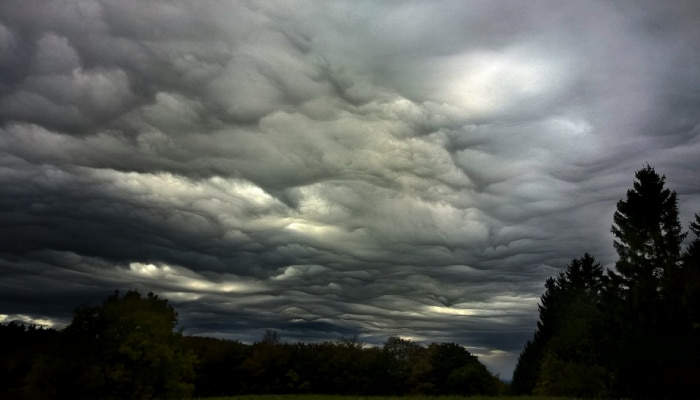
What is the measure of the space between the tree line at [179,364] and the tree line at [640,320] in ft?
47.3

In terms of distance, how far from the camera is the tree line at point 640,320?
52344 mm

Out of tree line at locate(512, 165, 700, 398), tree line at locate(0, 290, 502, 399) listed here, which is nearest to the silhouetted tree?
tree line at locate(0, 290, 502, 399)

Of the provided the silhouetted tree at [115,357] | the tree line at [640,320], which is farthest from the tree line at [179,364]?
the tree line at [640,320]

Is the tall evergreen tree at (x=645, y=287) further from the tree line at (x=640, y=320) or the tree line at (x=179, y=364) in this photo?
the tree line at (x=179, y=364)

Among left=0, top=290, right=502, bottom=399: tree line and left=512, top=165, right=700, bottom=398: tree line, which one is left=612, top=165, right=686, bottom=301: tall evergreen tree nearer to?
left=512, top=165, right=700, bottom=398: tree line

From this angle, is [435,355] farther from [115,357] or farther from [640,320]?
[115,357]

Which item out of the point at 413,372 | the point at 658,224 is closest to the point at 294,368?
the point at 413,372

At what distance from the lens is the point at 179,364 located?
61312mm

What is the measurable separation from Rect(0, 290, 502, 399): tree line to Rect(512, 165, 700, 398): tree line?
14420 millimetres

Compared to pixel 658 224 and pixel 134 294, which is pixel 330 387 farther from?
pixel 658 224

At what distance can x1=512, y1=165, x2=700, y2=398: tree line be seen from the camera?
52.3 m

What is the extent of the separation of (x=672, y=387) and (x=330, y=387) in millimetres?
42760

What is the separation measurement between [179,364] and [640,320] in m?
49.1

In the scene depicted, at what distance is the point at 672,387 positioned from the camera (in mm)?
51531
